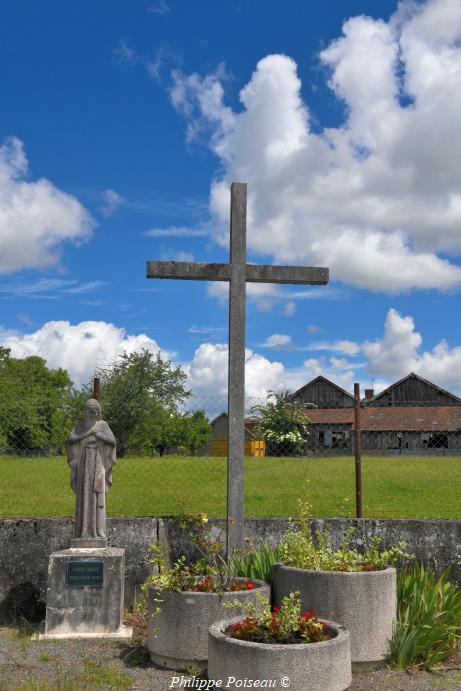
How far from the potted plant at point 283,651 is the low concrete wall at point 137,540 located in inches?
83.5

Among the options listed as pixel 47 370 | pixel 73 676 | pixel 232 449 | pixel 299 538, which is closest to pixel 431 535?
pixel 299 538

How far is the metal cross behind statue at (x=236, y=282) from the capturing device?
20.5 feet

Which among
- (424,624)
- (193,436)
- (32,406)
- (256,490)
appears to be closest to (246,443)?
(32,406)

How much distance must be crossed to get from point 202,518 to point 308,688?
2174 mm

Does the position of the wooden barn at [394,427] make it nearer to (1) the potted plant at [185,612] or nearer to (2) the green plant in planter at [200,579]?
(2) the green plant in planter at [200,579]

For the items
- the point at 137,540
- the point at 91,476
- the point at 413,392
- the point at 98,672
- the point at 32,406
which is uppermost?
the point at 413,392

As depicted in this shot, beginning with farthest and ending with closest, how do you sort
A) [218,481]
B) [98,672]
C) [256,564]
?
[218,481] < [256,564] < [98,672]

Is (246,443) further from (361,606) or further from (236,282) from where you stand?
(361,606)

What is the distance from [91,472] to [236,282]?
7.13 ft

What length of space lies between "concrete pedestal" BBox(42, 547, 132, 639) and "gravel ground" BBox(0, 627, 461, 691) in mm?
257

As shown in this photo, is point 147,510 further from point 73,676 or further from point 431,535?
point 73,676

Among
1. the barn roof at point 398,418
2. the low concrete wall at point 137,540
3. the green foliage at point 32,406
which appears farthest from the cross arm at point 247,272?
the barn roof at point 398,418

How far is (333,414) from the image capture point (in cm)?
5222

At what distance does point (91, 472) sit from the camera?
6.34 meters
